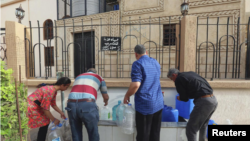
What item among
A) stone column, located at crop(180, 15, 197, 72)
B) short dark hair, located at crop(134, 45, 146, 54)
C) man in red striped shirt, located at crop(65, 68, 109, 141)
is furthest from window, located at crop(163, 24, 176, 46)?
man in red striped shirt, located at crop(65, 68, 109, 141)

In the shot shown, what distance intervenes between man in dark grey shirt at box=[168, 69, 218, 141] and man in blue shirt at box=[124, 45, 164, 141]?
52 cm


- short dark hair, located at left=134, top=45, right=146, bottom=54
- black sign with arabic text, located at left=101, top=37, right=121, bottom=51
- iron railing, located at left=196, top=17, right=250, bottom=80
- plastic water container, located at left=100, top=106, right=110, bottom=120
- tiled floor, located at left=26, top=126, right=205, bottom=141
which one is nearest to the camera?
short dark hair, located at left=134, top=45, right=146, bottom=54

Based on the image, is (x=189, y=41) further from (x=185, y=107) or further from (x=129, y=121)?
(x=129, y=121)

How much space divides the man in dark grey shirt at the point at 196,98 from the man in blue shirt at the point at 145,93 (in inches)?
20.5

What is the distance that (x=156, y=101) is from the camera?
208 cm

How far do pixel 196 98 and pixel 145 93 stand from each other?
96 centimetres

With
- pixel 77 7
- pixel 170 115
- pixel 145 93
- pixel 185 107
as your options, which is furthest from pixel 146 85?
pixel 77 7

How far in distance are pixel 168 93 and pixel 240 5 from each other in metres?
5.03

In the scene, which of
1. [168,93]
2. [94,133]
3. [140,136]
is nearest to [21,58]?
[94,133]

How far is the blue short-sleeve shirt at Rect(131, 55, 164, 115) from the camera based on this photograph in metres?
2.03

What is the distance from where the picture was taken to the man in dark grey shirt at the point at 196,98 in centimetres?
225

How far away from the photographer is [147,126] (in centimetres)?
211

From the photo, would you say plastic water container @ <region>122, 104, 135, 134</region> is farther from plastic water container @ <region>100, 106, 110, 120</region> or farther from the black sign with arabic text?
the black sign with arabic text

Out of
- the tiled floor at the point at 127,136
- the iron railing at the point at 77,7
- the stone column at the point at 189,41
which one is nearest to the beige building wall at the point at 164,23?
the iron railing at the point at 77,7
